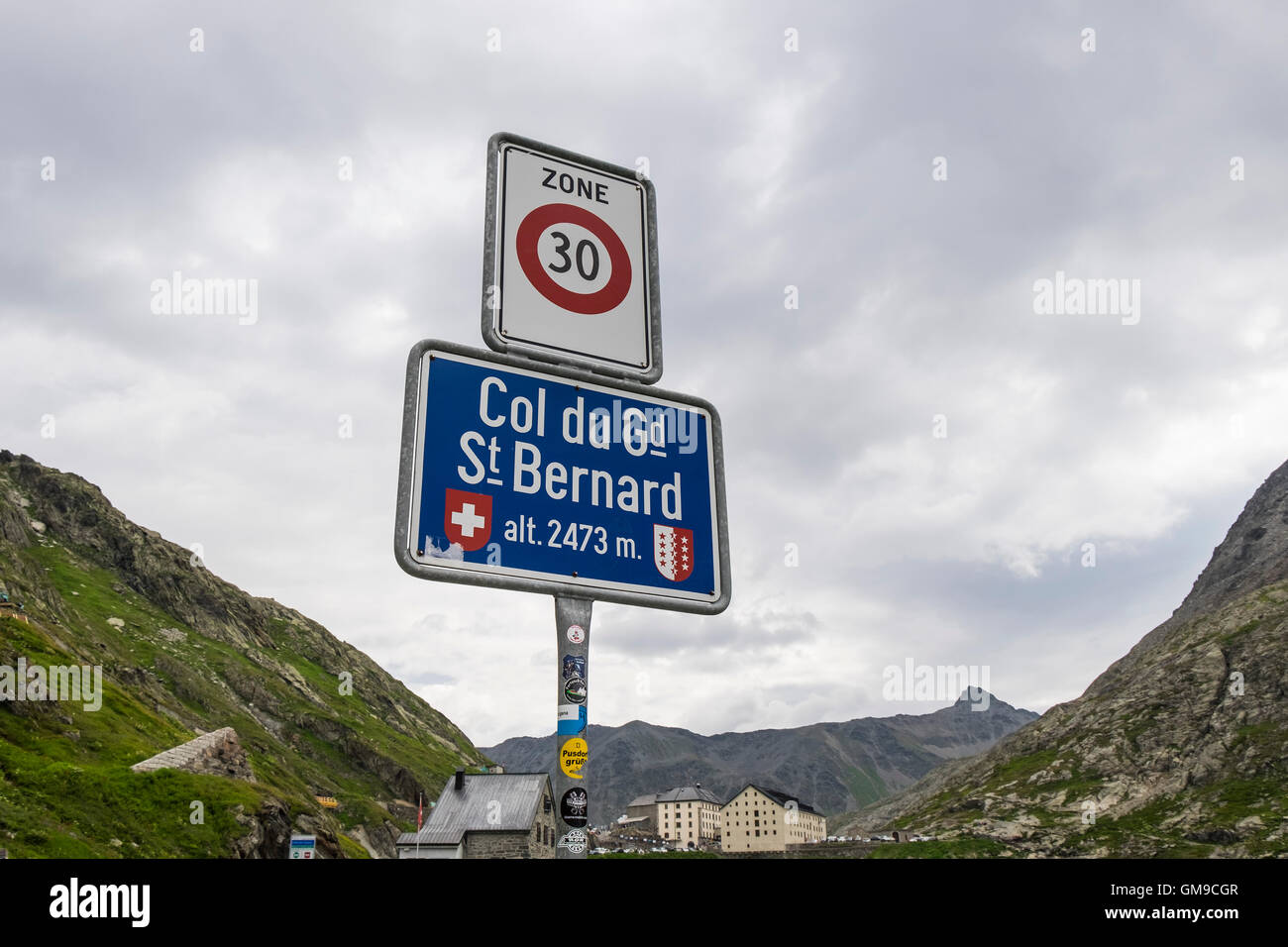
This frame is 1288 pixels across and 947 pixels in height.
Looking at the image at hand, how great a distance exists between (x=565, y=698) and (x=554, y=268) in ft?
8.16

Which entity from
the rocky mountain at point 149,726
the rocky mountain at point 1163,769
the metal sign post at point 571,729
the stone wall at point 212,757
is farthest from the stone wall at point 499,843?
the metal sign post at point 571,729

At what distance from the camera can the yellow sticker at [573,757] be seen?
3.58 m

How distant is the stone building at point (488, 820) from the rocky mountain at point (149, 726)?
9.44 metres

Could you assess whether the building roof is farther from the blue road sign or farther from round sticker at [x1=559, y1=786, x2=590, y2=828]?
round sticker at [x1=559, y1=786, x2=590, y2=828]

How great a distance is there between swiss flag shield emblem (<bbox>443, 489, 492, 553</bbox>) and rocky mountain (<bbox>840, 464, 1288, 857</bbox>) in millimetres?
133452

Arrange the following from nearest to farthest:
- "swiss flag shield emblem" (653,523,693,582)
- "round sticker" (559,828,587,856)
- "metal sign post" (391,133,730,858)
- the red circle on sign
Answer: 1. "round sticker" (559,828,587,856)
2. "metal sign post" (391,133,730,858)
3. "swiss flag shield emblem" (653,523,693,582)
4. the red circle on sign

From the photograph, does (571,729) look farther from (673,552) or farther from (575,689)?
(673,552)

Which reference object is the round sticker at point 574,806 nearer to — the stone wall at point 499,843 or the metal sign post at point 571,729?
the metal sign post at point 571,729

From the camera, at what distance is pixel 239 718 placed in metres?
152

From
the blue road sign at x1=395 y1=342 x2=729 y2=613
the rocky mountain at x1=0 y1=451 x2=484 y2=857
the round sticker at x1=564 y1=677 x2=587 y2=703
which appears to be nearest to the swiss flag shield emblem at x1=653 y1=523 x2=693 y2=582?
the blue road sign at x1=395 y1=342 x2=729 y2=613

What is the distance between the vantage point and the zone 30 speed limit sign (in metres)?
4.68

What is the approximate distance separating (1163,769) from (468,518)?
7260 inches

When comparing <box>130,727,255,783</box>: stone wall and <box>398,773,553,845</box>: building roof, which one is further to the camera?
<box>398,773,553,845</box>: building roof
